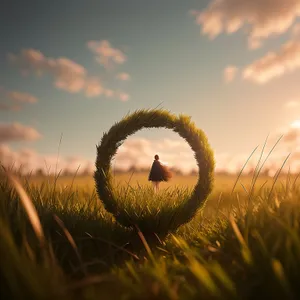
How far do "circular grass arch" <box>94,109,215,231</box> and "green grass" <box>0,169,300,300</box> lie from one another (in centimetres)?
16

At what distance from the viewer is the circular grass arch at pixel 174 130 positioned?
4.19 m

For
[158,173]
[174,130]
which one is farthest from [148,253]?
[158,173]

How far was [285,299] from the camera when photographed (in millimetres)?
1847

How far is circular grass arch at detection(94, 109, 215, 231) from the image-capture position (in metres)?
4.19

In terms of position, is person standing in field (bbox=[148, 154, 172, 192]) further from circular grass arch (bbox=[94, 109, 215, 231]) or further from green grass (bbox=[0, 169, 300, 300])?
circular grass arch (bbox=[94, 109, 215, 231])

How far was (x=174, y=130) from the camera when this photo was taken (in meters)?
4.33

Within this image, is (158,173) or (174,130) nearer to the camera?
(174,130)

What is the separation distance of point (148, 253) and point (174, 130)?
71.5 inches

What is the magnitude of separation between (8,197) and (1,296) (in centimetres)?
203

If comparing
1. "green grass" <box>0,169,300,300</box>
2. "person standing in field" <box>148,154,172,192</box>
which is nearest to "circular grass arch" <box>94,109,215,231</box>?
"green grass" <box>0,169,300,300</box>

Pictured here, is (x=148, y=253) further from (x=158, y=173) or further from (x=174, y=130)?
(x=158, y=173)

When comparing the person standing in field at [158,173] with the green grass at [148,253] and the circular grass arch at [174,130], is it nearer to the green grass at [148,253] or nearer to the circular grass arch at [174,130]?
the green grass at [148,253]

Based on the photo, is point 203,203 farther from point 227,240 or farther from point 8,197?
point 8,197

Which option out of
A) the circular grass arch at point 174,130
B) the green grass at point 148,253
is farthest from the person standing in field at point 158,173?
the circular grass arch at point 174,130
